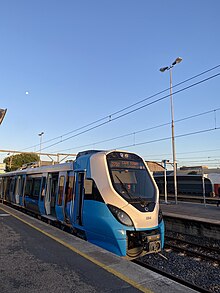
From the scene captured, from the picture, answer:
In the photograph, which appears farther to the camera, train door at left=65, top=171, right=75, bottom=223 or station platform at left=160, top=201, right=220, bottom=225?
station platform at left=160, top=201, right=220, bottom=225

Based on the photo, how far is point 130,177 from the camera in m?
7.97

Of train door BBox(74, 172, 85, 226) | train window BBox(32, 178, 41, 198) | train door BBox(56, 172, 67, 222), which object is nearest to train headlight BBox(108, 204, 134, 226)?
train door BBox(74, 172, 85, 226)

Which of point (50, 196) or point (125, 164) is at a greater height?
point (125, 164)

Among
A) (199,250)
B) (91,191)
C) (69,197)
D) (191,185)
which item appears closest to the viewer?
(91,191)

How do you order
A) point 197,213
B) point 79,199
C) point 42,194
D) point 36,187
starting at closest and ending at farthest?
point 79,199 < point 42,194 < point 36,187 < point 197,213

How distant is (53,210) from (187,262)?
5.67m

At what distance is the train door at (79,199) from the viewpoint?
798 cm

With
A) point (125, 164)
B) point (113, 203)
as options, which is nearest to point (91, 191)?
point (113, 203)

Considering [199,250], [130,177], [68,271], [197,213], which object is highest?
[130,177]

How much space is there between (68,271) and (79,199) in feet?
12.1

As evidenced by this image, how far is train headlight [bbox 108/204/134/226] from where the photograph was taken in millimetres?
6773

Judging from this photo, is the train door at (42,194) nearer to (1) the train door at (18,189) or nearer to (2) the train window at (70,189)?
(2) the train window at (70,189)

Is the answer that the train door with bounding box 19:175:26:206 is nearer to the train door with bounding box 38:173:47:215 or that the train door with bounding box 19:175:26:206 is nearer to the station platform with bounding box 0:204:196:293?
the train door with bounding box 38:173:47:215

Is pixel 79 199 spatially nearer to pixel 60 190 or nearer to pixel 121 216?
pixel 121 216
